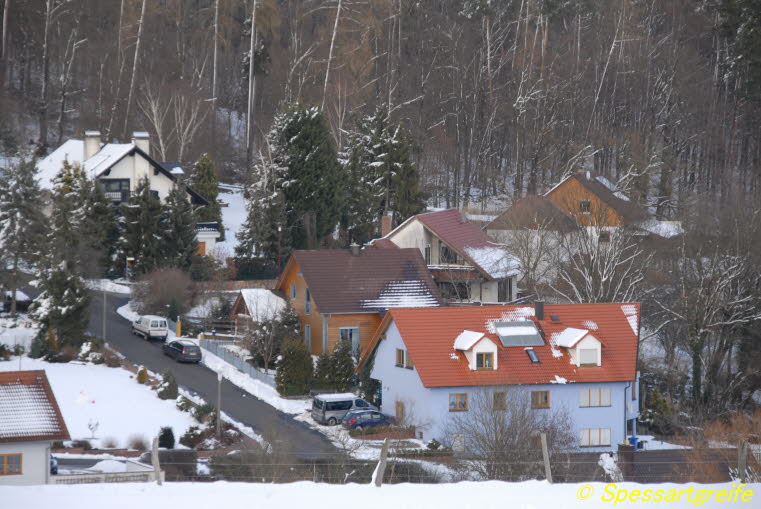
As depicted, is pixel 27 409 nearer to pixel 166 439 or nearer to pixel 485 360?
pixel 166 439

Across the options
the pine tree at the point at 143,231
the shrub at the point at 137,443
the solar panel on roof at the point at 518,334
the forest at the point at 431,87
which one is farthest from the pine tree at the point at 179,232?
the solar panel on roof at the point at 518,334

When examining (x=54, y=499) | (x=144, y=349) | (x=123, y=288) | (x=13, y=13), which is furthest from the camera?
(x=13, y=13)

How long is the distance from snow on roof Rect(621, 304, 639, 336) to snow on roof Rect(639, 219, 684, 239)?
48.1 feet

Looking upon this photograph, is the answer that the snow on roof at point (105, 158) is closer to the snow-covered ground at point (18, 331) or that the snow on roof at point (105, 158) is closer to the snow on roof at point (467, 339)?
the snow-covered ground at point (18, 331)

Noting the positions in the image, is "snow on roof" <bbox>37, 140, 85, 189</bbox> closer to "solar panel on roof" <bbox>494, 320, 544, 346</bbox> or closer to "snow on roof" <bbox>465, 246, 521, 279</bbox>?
"snow on roof" <bbox>465, 246, 521, 279</bbox>

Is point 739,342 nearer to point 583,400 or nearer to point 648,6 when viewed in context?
point 583,400

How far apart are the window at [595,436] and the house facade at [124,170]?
24495 millimetres

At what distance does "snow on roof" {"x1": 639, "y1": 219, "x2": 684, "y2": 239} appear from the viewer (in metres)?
54.5

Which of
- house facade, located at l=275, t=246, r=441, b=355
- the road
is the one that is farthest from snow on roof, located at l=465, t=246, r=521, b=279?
the road

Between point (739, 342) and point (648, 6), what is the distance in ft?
135

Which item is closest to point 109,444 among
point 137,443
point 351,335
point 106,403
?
point 137,443

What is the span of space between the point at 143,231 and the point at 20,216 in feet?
18.7

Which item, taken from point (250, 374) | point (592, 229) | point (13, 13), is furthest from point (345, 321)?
point (13, 13)

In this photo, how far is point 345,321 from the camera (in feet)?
143
